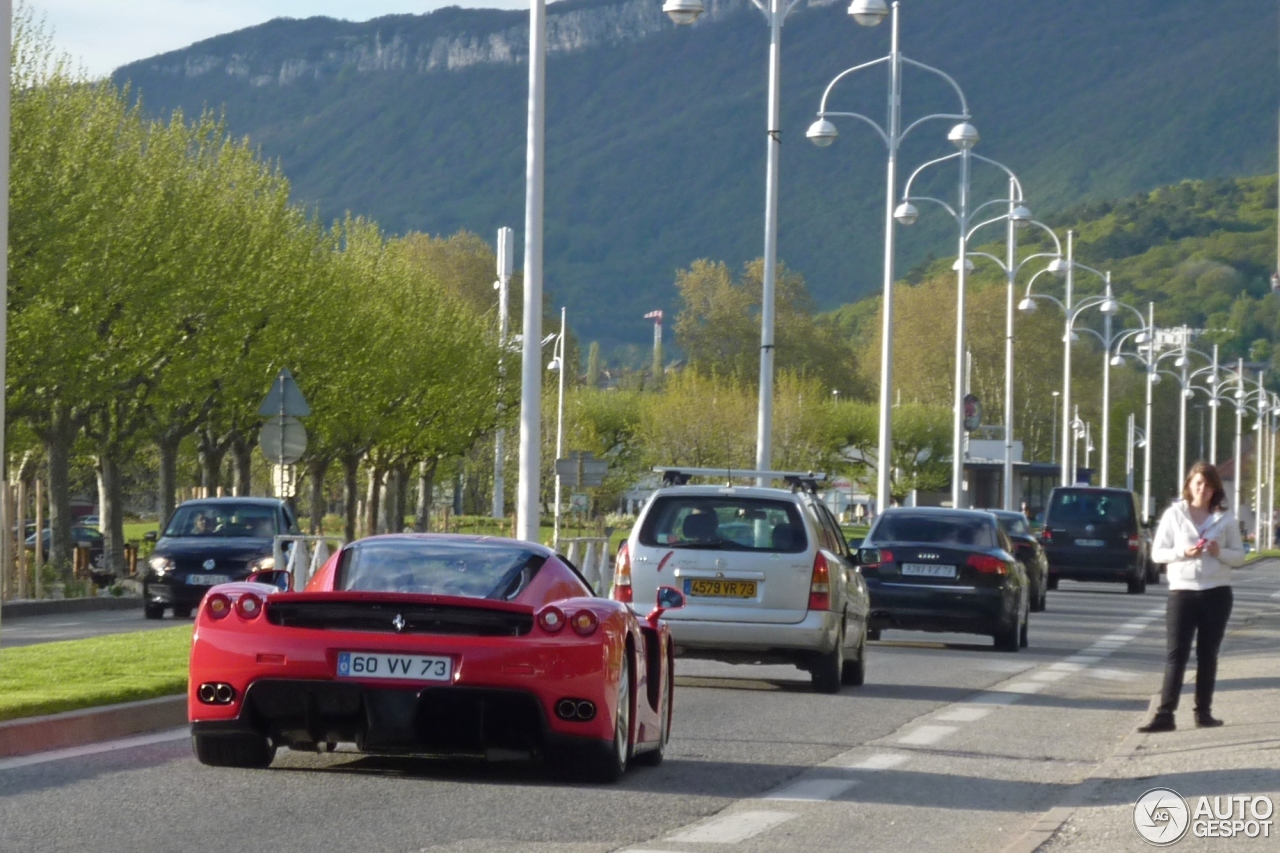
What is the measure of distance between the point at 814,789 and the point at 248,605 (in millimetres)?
2870

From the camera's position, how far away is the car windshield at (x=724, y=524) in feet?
55.6

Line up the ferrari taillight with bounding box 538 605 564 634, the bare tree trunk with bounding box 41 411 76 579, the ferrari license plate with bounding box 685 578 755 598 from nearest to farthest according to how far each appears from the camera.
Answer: the ferrari taillight with bounding box 538 605 564 634 < the ferrari license plate with bounding box 685 578 755 598 < the bare tree trunk with bounding box 41 411 76 579

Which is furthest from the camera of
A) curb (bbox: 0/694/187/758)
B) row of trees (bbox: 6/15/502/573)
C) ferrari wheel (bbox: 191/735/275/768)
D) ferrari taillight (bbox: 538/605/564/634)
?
row of trees (bbox: 6/15/502/573)

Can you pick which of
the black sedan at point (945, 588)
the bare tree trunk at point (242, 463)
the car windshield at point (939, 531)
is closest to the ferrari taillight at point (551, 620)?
the black sedan at point (945, 588)

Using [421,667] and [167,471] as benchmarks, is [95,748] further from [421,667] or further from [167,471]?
[167,471]

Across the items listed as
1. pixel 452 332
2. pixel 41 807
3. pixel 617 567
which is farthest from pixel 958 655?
pixel 452 332

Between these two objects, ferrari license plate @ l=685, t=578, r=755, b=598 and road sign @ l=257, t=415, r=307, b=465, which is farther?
road sign @ l=257, t=415, r=307, b=465

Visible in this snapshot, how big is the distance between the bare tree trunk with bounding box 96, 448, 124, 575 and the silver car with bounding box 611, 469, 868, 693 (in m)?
27.1

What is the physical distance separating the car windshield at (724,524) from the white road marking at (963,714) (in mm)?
1745

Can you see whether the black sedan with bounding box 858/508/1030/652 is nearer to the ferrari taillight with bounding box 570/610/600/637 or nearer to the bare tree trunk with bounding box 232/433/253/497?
the ferrari taillight with bounding box 570/610/600/637

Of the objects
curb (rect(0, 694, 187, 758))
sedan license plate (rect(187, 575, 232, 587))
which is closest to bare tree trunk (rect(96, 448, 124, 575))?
sedan license plate (rect(187, 575, 232, 587))

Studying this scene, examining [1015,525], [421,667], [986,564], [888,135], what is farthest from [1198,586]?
[888,135]

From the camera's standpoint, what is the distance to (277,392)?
94.0ft

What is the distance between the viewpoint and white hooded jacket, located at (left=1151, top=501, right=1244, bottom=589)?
13891 millimetres
